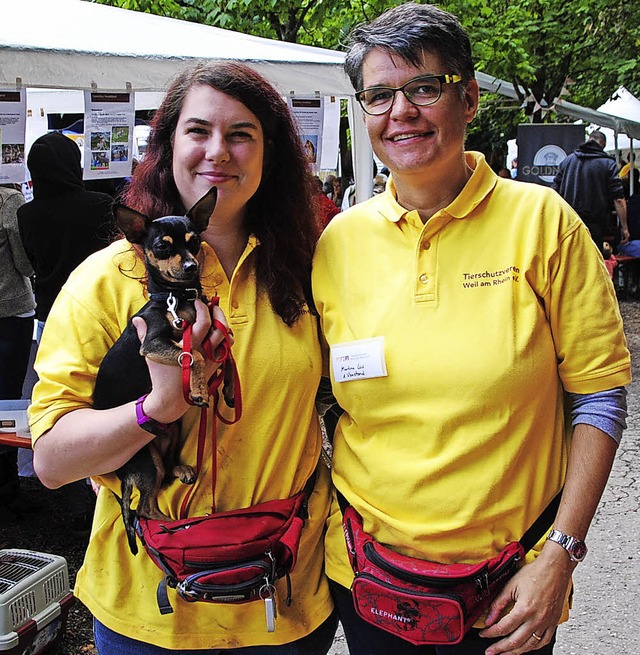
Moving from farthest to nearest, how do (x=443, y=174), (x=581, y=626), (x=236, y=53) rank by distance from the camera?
(x=236, y=53) < (x=581, y=626) < (x=443, y=174)

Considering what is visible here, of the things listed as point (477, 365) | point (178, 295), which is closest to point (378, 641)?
point (477, 365)

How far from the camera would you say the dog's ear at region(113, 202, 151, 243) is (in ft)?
5.65

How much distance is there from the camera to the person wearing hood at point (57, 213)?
219 inches

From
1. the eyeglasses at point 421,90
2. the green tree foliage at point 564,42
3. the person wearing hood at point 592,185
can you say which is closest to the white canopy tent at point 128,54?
the eyeglasses at point 421,90

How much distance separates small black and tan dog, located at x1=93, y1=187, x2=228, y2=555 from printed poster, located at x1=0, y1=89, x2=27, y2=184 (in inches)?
130

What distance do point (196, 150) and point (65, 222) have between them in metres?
4.03

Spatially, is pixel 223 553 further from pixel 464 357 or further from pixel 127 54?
pixel 127 54

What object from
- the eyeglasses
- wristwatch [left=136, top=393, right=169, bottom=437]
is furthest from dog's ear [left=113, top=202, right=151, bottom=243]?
the eyeglasses

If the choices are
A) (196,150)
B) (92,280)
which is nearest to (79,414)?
(92,280)

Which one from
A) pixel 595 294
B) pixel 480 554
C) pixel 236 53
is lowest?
pixel 480 554

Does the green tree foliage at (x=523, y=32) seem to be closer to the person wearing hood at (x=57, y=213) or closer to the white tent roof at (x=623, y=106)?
the white tent roof at (x=623, y=106)

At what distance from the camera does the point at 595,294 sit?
69.9 inches

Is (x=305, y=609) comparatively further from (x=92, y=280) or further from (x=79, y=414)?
(x=92, y=280)

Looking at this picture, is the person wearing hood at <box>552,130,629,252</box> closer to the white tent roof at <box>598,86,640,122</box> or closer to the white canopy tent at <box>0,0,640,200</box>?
the white tent roof at <box>598,86,640,122</box>
